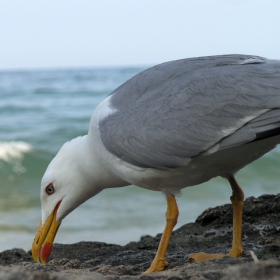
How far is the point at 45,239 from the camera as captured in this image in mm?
3969

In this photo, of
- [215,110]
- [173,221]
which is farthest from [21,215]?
[215,110]

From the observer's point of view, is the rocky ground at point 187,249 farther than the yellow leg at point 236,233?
No

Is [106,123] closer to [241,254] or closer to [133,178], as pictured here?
[133,178]

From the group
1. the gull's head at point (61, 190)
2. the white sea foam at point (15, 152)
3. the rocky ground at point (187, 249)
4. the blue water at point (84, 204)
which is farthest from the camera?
the white sea foam at point (15, 152)

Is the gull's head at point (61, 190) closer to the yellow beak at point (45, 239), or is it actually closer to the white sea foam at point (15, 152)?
the yellow beak at point (45, 239)

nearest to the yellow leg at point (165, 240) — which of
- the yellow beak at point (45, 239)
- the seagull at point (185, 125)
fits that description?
the seagull at point (185, 125)

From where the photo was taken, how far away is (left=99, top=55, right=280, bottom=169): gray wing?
3.13 meters

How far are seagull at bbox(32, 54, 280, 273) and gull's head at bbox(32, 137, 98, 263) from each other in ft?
0.34

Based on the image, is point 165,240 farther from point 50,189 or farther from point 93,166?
point 50,189

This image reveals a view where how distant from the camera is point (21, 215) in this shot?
24.4 feet

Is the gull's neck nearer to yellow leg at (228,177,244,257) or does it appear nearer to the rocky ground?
the rocky ground

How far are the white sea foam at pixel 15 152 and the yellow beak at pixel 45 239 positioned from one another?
19.3ft

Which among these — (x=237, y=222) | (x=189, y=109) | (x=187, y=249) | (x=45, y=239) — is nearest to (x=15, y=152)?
(x=45, y=239)

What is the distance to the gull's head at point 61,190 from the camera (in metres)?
3.91
